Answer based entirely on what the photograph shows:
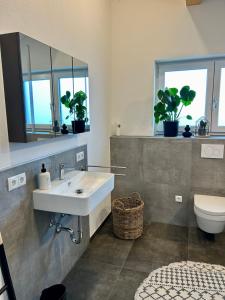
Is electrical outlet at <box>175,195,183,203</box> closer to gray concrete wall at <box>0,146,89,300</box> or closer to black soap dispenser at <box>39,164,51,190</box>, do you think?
gray concrete wall at <box>0,146,89,300</box>

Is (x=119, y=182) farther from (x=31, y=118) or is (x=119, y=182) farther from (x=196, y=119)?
(x=31, y=118)

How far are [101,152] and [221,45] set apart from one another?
6.26 feet

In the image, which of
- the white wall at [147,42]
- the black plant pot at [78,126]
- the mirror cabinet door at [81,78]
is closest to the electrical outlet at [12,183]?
the black plant pot at [78,126]

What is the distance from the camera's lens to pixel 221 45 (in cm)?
271

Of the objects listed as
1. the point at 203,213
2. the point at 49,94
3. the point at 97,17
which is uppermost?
the point at 97,17

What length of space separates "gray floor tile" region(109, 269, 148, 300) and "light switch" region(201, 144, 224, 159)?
1.51 metres

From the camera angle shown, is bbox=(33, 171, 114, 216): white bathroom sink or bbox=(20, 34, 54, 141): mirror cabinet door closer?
bbox=(20, 34, 54, 141): mirror cabinet door

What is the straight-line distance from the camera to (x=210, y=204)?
2.51 m

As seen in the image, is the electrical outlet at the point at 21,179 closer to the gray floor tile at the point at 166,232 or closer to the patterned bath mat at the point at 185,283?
the patterned bath mat at the point at 185,283

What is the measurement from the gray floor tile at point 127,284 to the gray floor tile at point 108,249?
0.16 m

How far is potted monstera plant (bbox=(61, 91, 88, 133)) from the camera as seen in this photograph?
2.01 meters

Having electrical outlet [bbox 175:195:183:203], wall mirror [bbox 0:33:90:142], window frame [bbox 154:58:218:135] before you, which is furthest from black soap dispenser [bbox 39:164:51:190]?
window frame [bbox 154:58:218:135]

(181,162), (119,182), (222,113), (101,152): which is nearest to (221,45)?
(222,113)

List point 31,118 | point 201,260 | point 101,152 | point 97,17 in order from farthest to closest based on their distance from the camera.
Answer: point 101,152 → point 97,17 → point 201,260 → point 31,118
